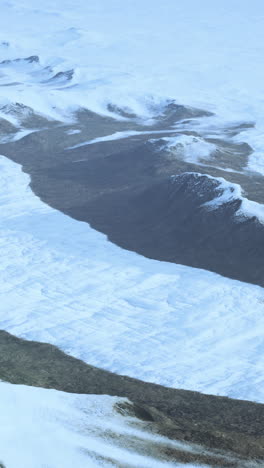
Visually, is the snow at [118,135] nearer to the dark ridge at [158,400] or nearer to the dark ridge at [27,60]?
the dark ridge at [158,400]

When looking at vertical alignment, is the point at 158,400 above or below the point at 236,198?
below

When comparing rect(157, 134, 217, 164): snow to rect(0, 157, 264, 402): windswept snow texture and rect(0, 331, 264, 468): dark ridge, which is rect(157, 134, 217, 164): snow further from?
rect(0, 331, 264, 468): dark ridge

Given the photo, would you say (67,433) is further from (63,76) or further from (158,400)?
(63,76)

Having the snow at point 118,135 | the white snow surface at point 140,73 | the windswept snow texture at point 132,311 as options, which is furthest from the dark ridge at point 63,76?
the windswept snow texture at point 132,311

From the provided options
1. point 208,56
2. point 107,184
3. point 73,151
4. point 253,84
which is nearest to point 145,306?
point 107,184

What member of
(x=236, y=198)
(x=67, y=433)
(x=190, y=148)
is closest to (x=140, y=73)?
(x=190, y=148)
